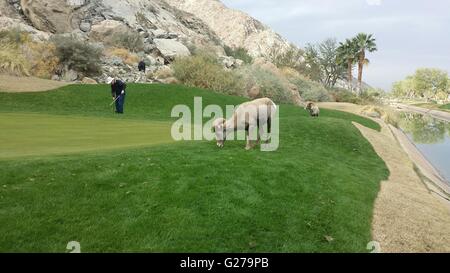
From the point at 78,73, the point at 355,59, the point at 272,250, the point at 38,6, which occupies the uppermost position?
the point at 38,6

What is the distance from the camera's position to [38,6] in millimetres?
55438

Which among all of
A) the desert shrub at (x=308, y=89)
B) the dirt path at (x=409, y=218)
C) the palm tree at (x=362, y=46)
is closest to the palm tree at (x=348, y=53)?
the palm tree at (x=362, y=46)

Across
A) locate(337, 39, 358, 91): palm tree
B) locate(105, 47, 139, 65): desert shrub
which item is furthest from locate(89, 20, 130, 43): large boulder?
locate(337, 39, 358, 91): palm tree

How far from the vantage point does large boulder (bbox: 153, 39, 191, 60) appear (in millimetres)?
53159

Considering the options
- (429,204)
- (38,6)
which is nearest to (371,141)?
(429,204)

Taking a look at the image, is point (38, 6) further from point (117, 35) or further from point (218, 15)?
point (218, 15)

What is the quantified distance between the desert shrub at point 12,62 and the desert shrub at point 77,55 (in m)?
3.99

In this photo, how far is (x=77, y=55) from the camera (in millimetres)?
36594

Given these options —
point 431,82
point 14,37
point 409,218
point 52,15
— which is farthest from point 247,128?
point 431,82

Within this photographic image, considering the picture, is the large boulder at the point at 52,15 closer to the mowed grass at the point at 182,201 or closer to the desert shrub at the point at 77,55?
the desert shrub at the point at 77,55

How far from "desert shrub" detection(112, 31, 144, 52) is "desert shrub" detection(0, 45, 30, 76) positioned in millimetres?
21143

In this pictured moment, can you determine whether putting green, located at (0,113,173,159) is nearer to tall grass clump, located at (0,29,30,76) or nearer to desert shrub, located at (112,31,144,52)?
tall grass clump, located at (0,29,30,76)

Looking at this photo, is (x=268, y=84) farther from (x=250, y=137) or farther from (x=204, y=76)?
(x=250, y=137)
